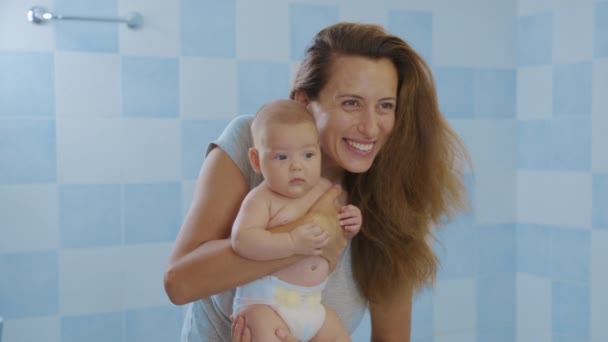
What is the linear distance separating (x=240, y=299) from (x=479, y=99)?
1.62 m

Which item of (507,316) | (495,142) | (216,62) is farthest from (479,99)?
(216,62)

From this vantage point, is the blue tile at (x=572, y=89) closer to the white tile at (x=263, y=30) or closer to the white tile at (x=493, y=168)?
the white tile at (x=493, y=168)

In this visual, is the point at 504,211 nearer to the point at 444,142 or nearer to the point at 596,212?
the point at 596,212

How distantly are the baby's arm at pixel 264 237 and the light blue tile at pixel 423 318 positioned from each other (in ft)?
4.59

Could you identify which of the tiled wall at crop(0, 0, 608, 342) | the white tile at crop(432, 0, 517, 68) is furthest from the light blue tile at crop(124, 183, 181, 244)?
the white tile at crop(432, 0, 517, 68)

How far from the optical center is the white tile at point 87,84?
2.00 m

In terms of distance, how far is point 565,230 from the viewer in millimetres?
2471

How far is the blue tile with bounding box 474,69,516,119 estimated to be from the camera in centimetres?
262

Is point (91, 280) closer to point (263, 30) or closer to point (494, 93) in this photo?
point (263, 30)

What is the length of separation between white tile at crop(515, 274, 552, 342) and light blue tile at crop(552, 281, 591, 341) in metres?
0.04

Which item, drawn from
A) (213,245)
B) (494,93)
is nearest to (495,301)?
(494,93)

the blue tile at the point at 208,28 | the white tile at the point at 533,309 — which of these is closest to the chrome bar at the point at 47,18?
the blue tile at the point at 208,28

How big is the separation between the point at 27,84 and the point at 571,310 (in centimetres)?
187

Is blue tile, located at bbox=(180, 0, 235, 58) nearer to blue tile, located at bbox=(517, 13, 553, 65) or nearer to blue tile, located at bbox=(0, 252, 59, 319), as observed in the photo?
blue tile, located at bbox=(0, 252, 59, 319)
